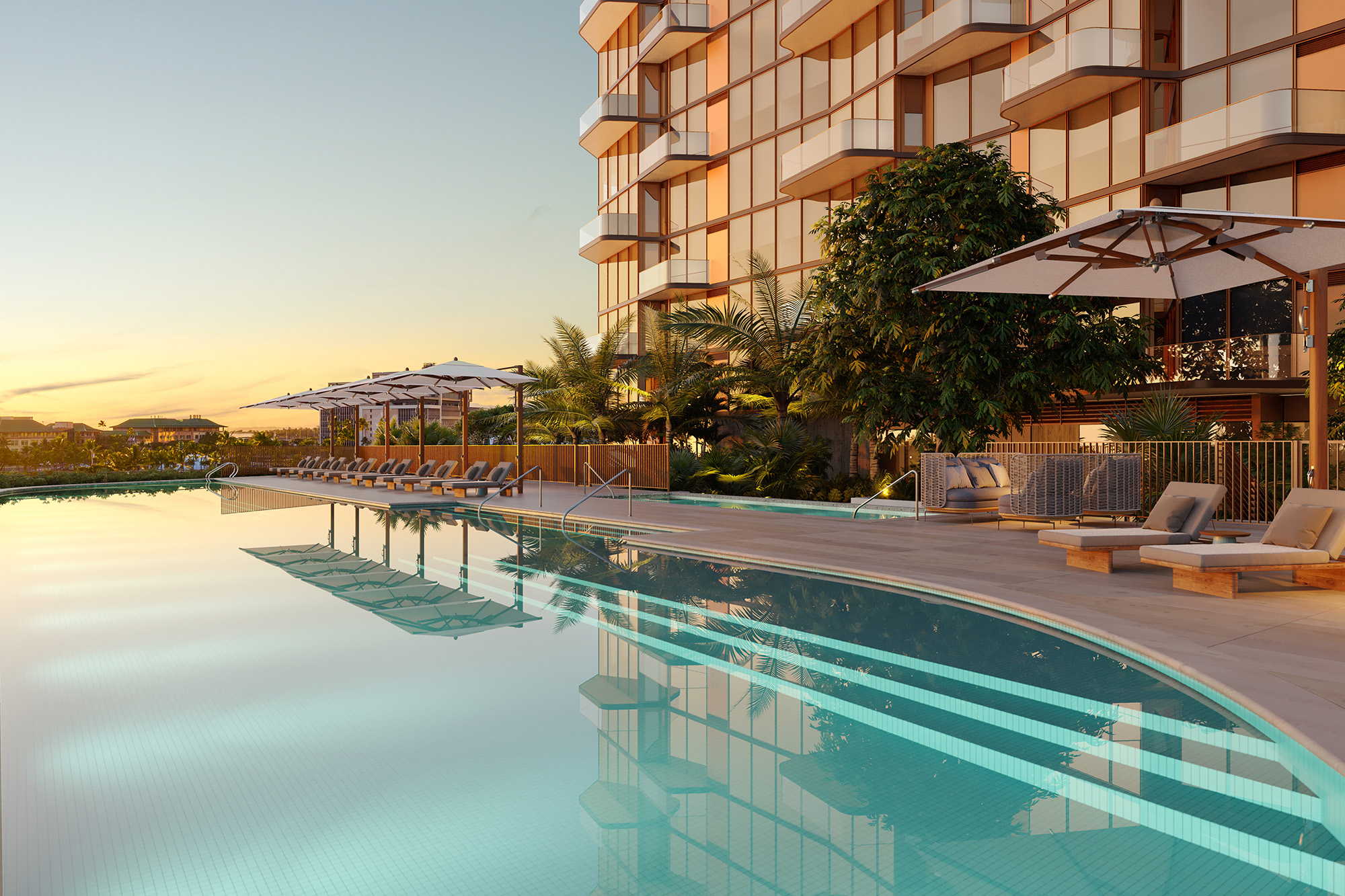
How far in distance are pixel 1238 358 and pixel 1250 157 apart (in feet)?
13.5

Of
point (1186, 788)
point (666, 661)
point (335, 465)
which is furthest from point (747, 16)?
point (1186, 788)

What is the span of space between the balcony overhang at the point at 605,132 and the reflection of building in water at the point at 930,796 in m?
31.6

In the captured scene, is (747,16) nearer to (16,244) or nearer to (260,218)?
(260,218)

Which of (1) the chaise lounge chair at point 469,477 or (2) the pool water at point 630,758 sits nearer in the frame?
(2) the pool water at point 630,758

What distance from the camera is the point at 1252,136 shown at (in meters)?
17.1

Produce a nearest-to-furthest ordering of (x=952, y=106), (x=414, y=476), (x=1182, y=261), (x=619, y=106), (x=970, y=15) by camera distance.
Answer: (x=1182, y=261)
(x=970, y=15)
(x=952, y=106)
(x=414, y=476)
(x=619, y=106)

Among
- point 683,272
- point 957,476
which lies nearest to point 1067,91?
point 957,476

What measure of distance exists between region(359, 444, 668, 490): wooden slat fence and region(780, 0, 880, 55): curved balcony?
13917mm

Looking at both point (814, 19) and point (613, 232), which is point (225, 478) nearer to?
point (613, 232)

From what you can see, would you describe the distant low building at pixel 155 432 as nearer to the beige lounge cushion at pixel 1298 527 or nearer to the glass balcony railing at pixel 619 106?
the glass balcony railing at pixel 619 106

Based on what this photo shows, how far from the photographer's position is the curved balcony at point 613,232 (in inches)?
1312

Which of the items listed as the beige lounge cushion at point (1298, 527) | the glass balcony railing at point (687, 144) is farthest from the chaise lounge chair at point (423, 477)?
the beige lounge cushion at point (1298, 527)

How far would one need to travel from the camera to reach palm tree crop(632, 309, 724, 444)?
23.7 m

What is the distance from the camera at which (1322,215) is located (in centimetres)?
1738
